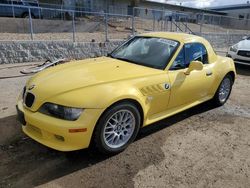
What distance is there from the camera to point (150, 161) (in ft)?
10.7

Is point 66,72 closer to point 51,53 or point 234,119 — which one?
point 234,119

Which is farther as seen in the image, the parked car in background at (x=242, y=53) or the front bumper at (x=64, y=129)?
the parked car in background at (x=242, y=53)

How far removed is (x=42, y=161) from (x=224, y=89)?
400cm

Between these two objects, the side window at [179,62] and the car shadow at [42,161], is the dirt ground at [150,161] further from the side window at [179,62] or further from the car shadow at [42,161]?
the side window at [179,62]

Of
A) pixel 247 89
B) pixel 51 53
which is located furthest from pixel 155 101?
pixel 51 53

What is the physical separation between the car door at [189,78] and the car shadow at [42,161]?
2.83 ft

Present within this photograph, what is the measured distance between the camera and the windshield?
156 inches

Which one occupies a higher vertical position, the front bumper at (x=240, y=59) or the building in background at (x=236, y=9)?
the building in background at (x=236, y=9)

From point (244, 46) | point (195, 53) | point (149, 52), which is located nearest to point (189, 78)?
point (195, 53)

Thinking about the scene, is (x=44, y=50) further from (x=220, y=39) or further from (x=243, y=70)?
(x=220, y=39)

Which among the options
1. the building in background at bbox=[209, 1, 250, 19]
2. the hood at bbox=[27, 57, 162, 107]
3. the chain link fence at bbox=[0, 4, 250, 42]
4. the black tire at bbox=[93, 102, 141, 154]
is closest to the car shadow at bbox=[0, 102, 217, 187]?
the black tire at bbox=[93, 102, 141, 154]

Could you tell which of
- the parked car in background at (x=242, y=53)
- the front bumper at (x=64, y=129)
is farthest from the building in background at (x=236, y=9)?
the front bumper at (x=64, y=129)

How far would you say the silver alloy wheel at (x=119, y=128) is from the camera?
3.22 m

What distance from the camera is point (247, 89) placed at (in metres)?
6.94
